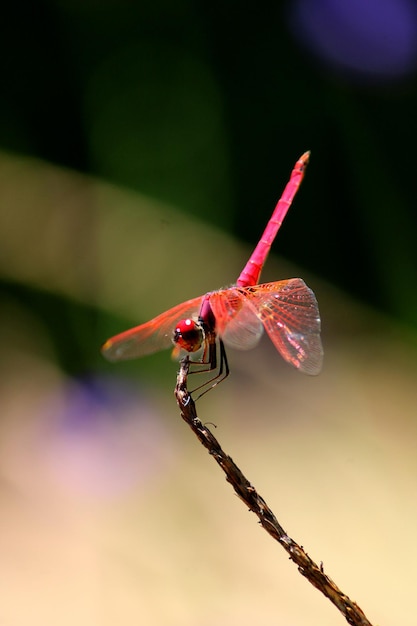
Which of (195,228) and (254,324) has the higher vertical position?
(254,324)

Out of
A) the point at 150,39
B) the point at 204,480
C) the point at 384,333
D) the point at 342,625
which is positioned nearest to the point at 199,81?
the point at 150,39

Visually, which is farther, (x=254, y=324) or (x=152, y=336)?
(x=152, y=336)

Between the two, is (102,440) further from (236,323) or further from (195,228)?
(236,323)

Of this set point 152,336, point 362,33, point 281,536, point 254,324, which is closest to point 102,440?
point 152,336

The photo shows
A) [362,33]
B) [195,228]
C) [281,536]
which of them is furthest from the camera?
[195,228]

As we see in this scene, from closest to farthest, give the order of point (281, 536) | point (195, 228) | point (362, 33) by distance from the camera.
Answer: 1. point (281, 536)
2. point (362, 33)
3. point (195, 228)

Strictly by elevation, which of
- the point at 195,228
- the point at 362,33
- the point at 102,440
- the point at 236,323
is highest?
the point at 362,33

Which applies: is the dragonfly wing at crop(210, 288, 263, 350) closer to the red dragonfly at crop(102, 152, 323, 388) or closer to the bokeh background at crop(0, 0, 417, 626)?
the red dragonfly at crop(102, 152, 323, 388)
